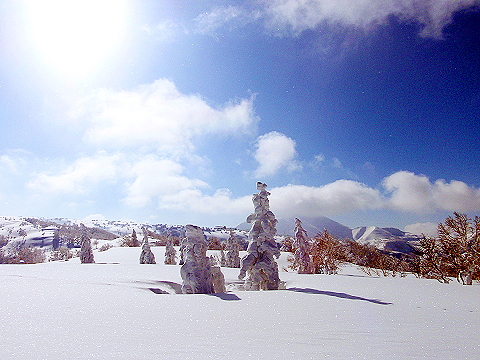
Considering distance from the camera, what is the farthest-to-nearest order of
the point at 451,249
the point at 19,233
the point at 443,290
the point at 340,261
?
the point at 19,233 < the point at 340,261 < the point at 451,249 < the point at 443,290

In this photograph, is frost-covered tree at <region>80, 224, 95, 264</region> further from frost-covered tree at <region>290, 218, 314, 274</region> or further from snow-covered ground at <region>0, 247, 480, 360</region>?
snow-covered ground at <region>0, 247, 480, 360</region>

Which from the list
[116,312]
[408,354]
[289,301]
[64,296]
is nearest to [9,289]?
[64,296]

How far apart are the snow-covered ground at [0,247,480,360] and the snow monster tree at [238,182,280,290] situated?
4.91 meters

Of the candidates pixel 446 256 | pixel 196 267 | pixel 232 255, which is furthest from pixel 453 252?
pixel 232 255

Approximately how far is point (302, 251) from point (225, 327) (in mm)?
21282

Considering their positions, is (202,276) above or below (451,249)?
below

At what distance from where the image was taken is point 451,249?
1802 cm

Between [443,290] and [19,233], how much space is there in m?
190

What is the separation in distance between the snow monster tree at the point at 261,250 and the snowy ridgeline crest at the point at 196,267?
1.86m

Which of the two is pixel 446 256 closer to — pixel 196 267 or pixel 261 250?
pixel 261 250

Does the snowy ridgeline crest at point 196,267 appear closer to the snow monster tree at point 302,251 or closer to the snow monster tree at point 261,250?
the snow monster tree at point 261,250

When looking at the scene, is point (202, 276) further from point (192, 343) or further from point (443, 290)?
point (443, 290)

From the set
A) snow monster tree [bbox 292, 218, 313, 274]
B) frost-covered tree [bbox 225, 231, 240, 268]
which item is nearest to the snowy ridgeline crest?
snow monster tree [bbox 292, 218, 313, 274]

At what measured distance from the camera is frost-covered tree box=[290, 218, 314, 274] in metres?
25.2
